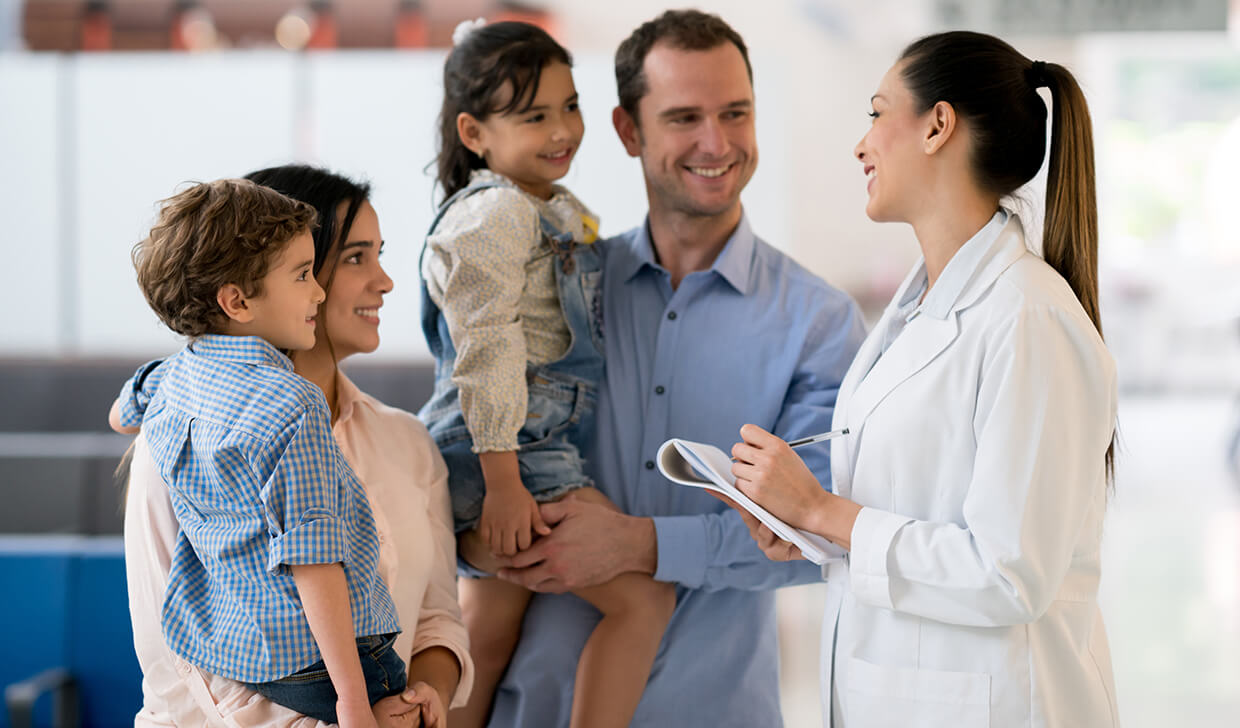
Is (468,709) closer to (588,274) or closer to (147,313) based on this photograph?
(588,274)

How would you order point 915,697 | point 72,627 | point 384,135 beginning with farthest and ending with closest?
point 384,135 → point 72,627 → point 915,697

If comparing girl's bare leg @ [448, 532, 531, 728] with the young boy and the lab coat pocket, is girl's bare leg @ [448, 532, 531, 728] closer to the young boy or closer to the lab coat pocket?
the young boy

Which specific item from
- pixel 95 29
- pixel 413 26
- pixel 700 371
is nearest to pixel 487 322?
pixel 700 371

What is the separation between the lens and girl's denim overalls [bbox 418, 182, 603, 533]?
1.73 meters

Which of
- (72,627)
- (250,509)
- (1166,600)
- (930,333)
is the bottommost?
(1166,600)

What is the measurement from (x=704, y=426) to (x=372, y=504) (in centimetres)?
63

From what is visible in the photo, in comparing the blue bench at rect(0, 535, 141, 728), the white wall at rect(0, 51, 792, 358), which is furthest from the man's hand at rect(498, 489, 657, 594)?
the white wall at rect(0, 51, 792, 358)

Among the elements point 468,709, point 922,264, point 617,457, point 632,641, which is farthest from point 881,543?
point 468,709

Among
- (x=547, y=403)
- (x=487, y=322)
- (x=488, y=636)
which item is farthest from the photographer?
(x=488, y=636)

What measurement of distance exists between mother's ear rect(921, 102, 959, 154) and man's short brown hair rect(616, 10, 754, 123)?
0.62 meters

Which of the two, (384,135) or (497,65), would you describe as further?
(384,135)

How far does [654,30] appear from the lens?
6.32 feet

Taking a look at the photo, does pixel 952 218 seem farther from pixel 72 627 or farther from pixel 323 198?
pixel 72 627

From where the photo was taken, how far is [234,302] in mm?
1281
